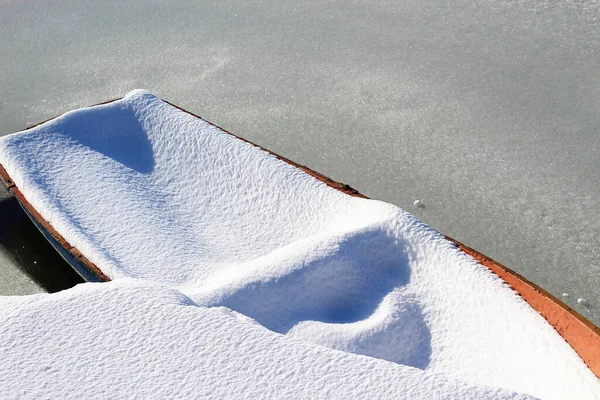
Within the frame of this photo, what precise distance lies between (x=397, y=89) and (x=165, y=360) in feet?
7.72

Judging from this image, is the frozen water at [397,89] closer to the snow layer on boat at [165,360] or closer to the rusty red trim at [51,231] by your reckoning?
the rusty red trim at [51,231]

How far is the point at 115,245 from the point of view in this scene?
2.44 metres

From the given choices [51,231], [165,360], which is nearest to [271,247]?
[51,231]

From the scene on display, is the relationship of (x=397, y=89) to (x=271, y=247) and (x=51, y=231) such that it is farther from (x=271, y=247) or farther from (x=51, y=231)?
(x=51, y=231)

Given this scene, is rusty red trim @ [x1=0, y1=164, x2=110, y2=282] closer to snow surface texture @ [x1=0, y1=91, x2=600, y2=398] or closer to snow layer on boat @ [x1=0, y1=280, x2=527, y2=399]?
snow surface texture @ [x1=0, y1=91, x2=600, y2=398]

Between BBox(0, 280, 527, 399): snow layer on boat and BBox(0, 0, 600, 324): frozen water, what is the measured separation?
4.15 ft

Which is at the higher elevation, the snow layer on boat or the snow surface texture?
the snow layer on boat

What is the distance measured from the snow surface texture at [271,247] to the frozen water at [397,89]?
0.55m

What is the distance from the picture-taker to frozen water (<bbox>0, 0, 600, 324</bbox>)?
9.44 ft

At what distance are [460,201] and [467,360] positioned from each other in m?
1.03

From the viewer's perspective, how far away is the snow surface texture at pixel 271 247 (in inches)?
79.4

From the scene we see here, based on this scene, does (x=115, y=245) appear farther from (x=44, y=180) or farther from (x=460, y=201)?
(x=460, y=201)

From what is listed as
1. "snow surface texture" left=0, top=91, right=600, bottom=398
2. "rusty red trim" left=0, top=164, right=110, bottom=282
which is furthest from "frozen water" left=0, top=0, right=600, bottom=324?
"rusty red trim" left=0, top=164, right=110, bottom=282

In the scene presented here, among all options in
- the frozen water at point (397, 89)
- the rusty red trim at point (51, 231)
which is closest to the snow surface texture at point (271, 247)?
the rusty red trim at point (51, 231)
